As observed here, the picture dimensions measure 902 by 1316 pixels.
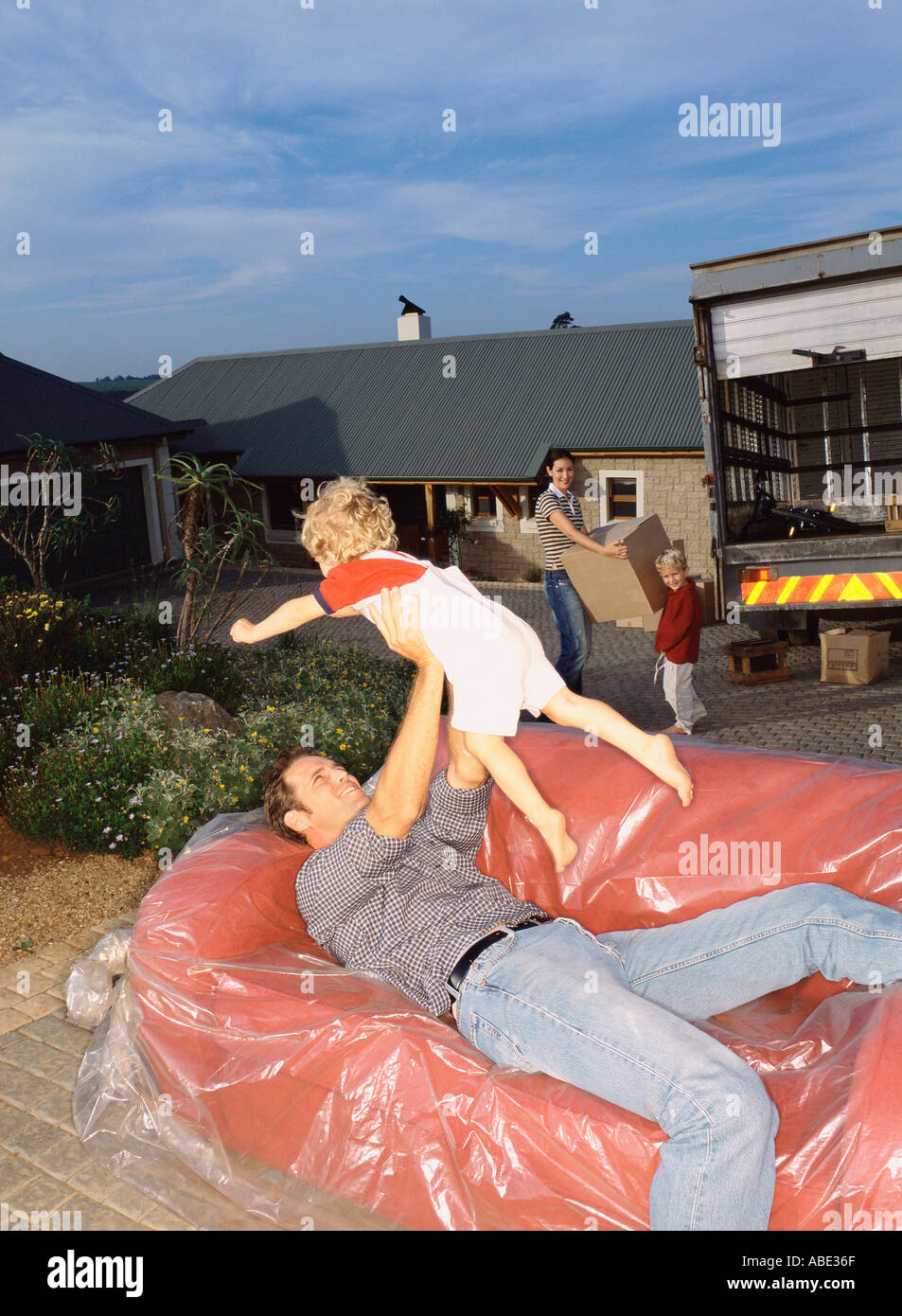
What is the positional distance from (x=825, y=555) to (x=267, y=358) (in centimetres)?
2106

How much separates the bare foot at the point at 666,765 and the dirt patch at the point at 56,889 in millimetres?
2922

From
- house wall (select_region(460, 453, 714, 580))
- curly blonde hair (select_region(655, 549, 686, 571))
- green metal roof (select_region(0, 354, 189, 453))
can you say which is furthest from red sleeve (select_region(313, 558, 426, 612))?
green metal roof (select_region(0, 354, 189, 453))

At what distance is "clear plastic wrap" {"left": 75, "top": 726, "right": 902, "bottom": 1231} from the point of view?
2777 millimetres

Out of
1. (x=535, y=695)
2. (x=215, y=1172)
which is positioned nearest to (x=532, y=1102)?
(x=215, y=1172)

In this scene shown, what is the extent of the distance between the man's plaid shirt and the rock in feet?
12.4

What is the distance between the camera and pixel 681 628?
8.24 meters

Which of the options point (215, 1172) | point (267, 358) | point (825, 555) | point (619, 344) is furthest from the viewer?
point (267, 358)

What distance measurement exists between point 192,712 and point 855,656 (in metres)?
6.22

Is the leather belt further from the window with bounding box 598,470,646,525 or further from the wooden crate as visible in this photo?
the window with bounding box 598,470,646,525

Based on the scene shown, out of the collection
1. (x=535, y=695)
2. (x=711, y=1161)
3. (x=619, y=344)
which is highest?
(x=619, y=344)

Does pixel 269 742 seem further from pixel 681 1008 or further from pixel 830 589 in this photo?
pixel 830 589

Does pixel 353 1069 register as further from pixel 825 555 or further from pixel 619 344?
pixel 619 344

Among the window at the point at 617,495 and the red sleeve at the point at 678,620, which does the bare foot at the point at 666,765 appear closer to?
the red sleeve at the point at 678,620
